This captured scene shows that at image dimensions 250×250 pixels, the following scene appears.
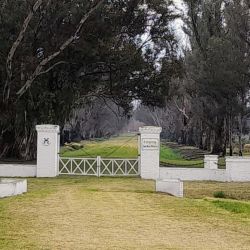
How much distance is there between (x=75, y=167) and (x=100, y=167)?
1167 millimetres

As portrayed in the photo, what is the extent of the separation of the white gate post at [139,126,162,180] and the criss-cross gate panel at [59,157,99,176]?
84.1 inches

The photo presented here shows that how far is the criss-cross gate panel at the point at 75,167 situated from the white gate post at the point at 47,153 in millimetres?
596

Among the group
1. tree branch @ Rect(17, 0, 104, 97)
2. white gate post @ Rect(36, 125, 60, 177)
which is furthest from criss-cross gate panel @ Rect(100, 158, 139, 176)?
tree branch @ Rect(17, 0, 104, 97)

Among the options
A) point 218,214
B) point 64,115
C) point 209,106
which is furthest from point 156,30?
point 218,214

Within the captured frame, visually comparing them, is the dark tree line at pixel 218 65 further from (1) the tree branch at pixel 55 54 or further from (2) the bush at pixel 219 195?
(2) the bush at pixel 219 195

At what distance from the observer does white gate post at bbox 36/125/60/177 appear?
24.2 m

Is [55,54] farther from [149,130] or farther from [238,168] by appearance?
[238,168]

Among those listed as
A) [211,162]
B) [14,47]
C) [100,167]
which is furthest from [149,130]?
[14,47]

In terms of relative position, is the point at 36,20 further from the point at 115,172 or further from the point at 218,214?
the point at 218,214

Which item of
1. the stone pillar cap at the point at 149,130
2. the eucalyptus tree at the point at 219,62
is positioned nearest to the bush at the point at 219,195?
the stone pillar cap at the point at 149,130

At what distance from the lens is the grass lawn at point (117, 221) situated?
9086mm

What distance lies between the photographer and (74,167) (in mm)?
25266

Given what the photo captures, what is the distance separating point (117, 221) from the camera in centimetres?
1141

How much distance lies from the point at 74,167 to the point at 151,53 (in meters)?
11.6
